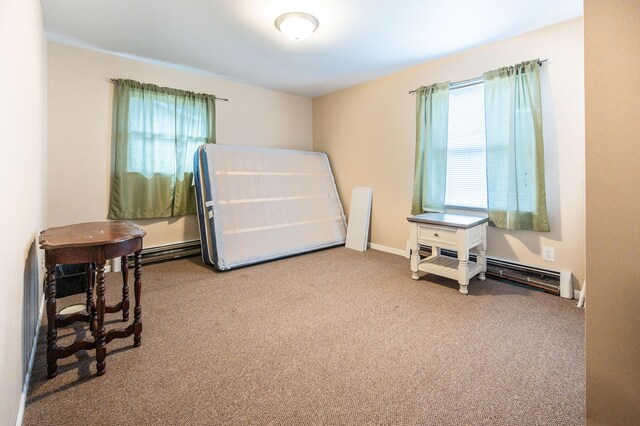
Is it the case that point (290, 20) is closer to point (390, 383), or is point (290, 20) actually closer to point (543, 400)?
point (390, 383)

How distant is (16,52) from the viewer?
1.35 m

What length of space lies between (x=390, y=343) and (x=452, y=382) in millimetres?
423

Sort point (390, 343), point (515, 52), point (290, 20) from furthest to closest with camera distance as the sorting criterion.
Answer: point (515, 52) → point (290, 20) → point (390, 343)

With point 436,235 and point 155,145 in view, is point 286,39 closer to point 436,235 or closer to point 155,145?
point 155,145

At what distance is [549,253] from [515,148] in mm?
999

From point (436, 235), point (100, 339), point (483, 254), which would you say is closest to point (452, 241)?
point (436, 235)

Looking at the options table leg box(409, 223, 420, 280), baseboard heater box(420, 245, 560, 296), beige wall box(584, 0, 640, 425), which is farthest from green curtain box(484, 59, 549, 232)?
beige wall box(584, 0, 640, 425)

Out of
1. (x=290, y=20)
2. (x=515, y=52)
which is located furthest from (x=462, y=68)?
(x=290, y=20)

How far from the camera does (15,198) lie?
51.4 inches

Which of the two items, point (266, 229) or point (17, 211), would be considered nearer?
point (17, 211)

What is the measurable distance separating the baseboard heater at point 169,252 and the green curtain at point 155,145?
389mm

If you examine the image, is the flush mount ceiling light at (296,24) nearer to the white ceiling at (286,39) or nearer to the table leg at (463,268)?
the white ceiling at (286,39)

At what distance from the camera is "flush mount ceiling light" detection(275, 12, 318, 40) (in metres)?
2.38

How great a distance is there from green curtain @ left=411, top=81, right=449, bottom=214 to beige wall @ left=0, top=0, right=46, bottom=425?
10.9ft
